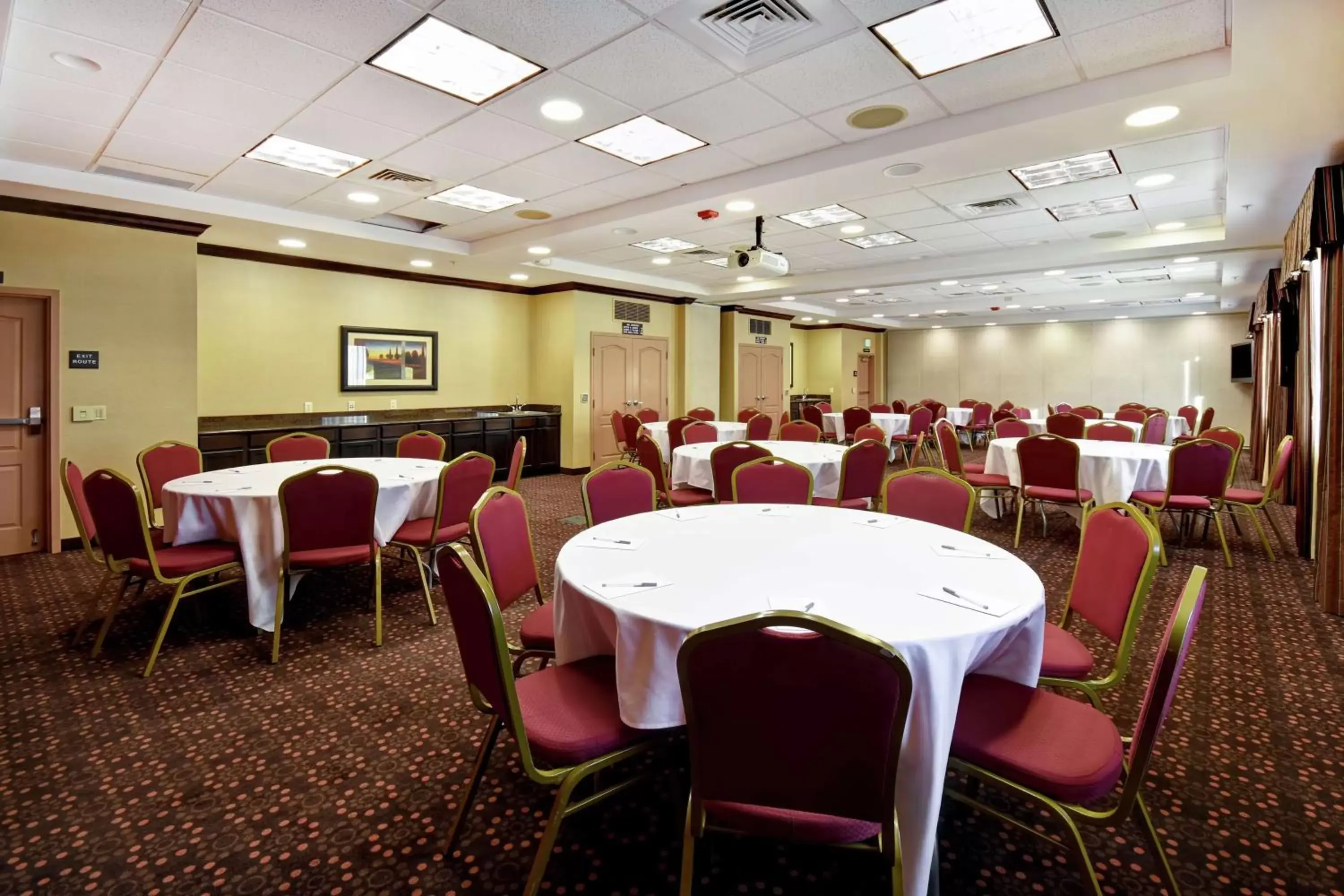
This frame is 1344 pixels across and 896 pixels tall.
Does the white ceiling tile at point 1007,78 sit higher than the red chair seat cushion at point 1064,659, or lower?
higher

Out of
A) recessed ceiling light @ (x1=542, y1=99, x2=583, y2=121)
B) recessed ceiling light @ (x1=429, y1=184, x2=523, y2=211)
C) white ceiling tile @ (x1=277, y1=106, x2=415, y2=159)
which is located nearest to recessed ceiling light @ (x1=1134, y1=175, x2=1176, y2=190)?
recessed ceiling light @ (x1=542, y1=99, x2=583, y2=121)

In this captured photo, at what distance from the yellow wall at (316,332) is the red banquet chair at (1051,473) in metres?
7.33

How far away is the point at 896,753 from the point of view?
1305mm

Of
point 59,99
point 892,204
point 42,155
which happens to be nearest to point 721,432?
point 892,204

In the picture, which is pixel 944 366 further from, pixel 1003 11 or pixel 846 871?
pixel 846 871

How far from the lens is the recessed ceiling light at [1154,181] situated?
5.14 metres

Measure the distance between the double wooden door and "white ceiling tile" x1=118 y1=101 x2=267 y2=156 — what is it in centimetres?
603

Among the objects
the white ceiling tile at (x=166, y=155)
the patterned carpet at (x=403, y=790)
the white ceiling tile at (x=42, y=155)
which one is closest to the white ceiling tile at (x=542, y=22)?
the white ceiling tile at (x=166, y=155)

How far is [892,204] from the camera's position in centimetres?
591

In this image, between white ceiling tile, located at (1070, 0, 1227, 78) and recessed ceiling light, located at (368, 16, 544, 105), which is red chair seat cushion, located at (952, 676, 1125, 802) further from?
recessed ceiling light, located at (368, 16, 544, 105)

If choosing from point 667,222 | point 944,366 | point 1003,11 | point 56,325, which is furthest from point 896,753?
point 944,366

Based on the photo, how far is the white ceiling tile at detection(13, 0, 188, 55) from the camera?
286 cm

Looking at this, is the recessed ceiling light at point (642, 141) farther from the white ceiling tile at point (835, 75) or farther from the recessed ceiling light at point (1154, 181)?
the recessed ceiling light at point (1154, 181)

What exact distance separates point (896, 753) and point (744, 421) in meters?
8.86
